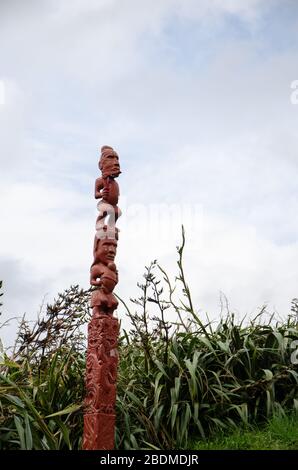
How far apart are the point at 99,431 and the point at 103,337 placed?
62 cm

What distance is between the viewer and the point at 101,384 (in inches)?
205

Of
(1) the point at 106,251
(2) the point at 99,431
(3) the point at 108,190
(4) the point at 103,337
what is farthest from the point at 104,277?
(2) the point at 99,431

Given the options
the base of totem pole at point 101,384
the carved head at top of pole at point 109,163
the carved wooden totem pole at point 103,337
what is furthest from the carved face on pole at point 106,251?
the carved head at top of pole at point 109,163

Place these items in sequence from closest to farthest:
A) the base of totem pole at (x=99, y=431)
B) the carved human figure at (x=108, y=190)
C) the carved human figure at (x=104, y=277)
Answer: the base of totem pole at (x=99, y=431)
the carved human figure at (x=104, y=277)
the carved human figure at (x=108, y=190)

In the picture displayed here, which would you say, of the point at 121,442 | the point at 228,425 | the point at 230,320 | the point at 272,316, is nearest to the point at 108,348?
the point at 121,442

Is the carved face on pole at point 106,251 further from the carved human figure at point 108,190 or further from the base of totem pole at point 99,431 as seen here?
the base of totem pole at point 99,431

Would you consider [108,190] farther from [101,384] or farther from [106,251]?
[101,384]

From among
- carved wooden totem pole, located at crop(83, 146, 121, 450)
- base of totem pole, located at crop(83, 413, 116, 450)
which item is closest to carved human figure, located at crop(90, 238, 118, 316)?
carved wooden totem pole, located at crop(83, 146, 121, 450)

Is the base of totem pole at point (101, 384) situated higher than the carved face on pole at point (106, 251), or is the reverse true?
the carved face on pole at point (106, 251)

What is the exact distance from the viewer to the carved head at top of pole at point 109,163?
5.66 meters

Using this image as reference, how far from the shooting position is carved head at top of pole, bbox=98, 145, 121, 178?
5656 millimetres

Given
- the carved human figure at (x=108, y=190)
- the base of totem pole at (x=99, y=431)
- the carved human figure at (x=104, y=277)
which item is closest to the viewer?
the base of totem pole at (x=99, y=431)

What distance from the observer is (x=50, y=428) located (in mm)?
5457

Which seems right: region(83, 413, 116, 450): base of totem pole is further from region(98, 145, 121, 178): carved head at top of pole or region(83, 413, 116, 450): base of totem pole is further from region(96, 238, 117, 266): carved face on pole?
region(98, 145, 121, 178): carved head at top of pole
